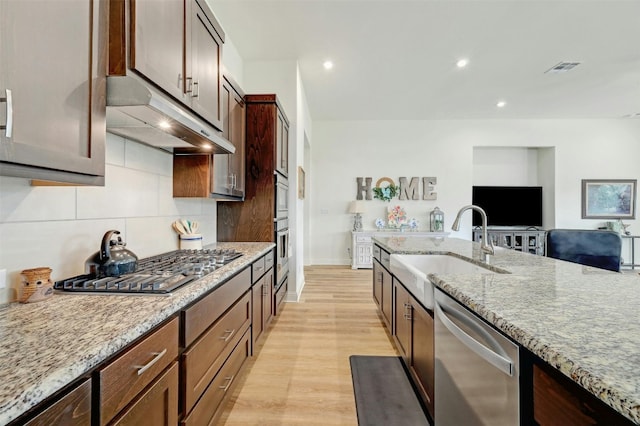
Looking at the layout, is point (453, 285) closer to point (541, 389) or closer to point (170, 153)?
point (541, 389)

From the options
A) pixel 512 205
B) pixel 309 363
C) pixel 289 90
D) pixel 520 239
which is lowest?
pixel 309 363

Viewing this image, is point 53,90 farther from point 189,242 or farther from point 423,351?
point 423,351

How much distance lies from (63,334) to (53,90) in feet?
2.28

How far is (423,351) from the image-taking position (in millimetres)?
1568

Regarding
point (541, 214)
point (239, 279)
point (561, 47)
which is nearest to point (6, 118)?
point (239, 279)

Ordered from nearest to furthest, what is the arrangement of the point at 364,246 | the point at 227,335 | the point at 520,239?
the point at 227,335
the point at 364,246
the point at 520,239

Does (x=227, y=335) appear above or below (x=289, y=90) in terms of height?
below

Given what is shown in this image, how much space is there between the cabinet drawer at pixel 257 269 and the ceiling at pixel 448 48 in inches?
94.3

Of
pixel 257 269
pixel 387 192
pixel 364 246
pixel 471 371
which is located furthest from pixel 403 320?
pixel 387 192

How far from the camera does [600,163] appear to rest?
19.7 feet

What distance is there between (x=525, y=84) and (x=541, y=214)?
317cm

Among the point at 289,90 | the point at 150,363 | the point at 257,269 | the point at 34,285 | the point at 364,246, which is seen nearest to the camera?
the point at 150,363

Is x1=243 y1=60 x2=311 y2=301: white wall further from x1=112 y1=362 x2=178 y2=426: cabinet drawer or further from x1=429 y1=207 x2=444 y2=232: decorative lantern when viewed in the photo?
x1=429 y1=207 x2=444 y2=232: decorative lantern

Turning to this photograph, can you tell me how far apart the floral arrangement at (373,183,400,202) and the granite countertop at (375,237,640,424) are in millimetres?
4664
